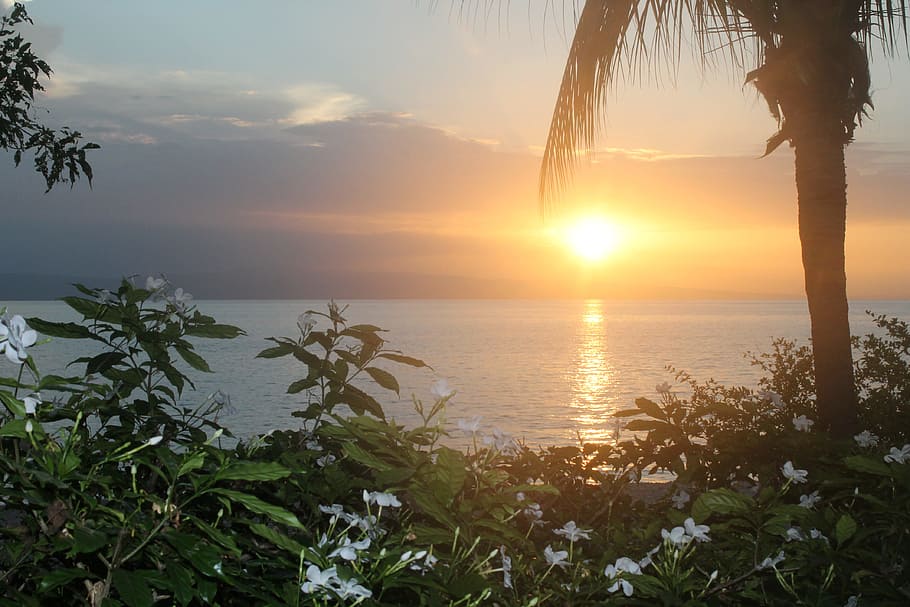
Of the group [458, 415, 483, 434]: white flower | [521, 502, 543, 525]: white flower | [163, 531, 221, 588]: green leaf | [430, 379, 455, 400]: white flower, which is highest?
[430, 379, 455, 400]: white flower

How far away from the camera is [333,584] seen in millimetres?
1877

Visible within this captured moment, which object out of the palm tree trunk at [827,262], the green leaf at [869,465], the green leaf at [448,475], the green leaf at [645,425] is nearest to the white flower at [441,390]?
the green leaf at [448,475]

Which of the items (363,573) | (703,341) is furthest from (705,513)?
(703,341)

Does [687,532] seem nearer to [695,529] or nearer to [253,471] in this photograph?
[695,529]

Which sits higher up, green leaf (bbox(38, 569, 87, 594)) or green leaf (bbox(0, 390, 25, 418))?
green leaf (bbox(0, 390, 25, 418))

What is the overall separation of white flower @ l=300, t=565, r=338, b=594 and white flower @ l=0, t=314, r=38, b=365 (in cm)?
89

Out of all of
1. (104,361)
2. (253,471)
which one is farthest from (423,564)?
(104,361)

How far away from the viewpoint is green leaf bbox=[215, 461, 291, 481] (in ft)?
6.41

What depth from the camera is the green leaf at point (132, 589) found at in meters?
1.70

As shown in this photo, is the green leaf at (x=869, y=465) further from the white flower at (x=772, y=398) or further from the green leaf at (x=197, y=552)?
the white flower at (x=772, y=398)

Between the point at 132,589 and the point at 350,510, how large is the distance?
1.22 metres

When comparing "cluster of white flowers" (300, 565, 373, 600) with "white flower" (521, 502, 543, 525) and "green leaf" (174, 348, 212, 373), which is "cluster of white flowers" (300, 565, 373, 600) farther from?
"white flower" (521, 502, 543, 525)

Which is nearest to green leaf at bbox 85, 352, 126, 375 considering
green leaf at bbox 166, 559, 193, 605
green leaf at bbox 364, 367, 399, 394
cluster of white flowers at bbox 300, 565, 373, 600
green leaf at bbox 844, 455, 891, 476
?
green leaf at bbox 364, 367, 399, 394

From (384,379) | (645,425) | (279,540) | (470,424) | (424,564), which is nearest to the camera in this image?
(279,540)
